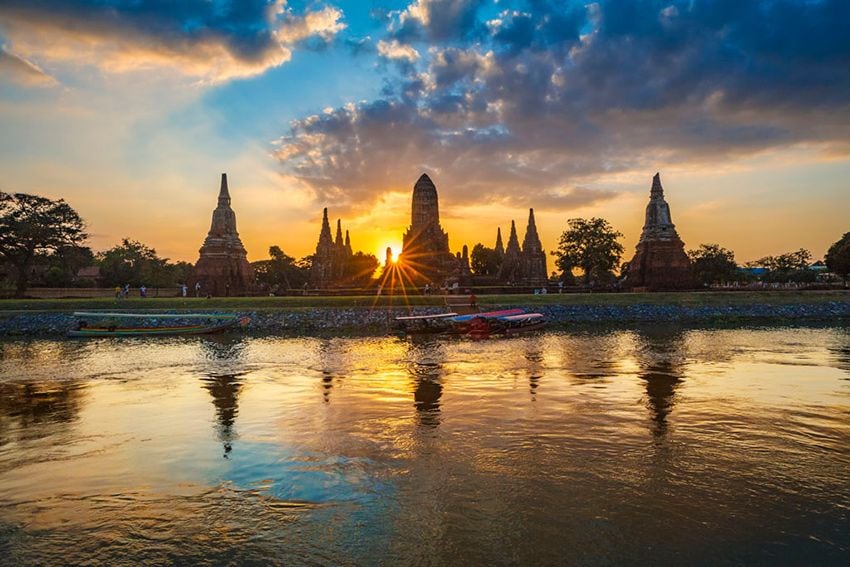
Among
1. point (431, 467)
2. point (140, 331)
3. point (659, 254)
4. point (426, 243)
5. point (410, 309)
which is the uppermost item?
point (426, 243)

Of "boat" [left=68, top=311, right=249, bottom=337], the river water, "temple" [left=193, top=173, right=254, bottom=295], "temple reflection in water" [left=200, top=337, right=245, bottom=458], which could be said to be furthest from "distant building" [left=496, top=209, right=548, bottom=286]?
the river water

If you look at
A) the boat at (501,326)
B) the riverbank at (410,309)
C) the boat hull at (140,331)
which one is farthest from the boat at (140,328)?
the boat at (501,326)

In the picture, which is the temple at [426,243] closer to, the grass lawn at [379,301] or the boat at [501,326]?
the grass lawn at [379,301]

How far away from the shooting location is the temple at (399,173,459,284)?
57.2 m

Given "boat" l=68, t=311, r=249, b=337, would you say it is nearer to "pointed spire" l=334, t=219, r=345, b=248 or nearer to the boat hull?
the boat hull

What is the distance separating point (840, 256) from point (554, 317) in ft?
153

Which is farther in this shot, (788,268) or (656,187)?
(788,268)

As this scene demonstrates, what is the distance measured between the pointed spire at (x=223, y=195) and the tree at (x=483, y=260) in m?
47.3

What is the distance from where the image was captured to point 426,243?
5969 cm

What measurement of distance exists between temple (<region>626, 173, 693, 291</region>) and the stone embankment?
1048 centimetres

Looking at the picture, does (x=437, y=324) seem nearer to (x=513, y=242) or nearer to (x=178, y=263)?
(x=513, y=242)

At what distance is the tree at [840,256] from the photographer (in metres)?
61.3

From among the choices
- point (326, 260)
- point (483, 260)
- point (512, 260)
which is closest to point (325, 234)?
point (326, 260)

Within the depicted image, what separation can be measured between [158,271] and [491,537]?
264 feet
